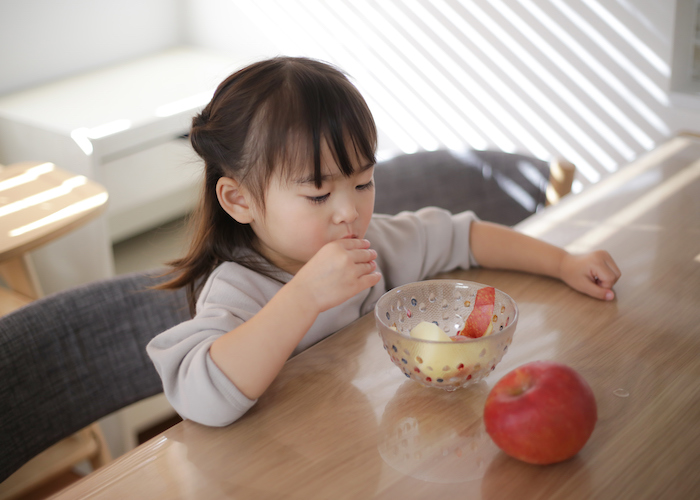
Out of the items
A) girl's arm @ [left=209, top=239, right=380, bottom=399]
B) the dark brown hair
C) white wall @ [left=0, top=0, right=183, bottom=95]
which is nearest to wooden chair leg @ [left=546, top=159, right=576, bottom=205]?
the dark brown hair

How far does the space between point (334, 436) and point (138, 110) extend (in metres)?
1.69

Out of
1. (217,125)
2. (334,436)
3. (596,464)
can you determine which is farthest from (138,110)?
(596,464)

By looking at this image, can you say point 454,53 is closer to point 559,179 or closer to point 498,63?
point 498,63

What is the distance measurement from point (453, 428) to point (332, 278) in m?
0.22

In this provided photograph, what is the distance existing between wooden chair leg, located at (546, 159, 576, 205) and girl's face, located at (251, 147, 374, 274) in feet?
2.41

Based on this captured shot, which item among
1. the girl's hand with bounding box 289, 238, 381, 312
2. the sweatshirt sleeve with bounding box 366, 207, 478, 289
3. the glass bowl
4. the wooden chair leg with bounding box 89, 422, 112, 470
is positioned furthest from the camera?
the wooden chair leg with bounding box 89, 422, 112, 470

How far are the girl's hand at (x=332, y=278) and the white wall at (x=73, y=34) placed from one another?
6.44ft

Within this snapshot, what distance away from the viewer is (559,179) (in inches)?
59.0

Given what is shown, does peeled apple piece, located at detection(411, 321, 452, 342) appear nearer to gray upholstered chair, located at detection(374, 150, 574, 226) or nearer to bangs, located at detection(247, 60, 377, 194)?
bangs, located at detection(247, 60, 377, 194)

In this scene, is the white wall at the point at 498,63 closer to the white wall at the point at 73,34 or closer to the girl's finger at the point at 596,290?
the white wall at the point at 73,34

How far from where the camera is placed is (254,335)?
740 mm

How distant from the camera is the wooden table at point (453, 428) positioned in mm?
584

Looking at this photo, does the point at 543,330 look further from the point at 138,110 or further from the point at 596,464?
the point at 138,110

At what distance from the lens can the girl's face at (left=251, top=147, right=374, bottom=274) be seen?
85cm
